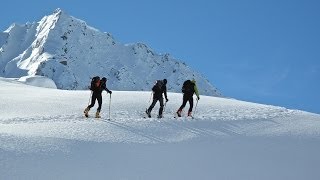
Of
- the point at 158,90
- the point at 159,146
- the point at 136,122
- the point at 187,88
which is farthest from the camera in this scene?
the point at 187,88

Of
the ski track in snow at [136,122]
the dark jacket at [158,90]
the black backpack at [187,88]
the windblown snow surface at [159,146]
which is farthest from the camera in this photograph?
the black backpack at [187,88]

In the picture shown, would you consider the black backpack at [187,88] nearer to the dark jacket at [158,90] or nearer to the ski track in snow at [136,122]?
the dark jacket at [158,90]

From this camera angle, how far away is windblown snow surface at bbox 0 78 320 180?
1399 centimetres

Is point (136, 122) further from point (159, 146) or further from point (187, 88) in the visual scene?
point (187, 88)

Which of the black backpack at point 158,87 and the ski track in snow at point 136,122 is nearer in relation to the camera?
the ski track in snow at point 136,122

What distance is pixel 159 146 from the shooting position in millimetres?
16422

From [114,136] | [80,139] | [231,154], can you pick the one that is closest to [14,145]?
[80,139]

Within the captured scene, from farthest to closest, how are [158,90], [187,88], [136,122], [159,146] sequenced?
[187,88]
[158,90]
[136,122]
[159,146]

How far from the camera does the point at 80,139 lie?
16.1 metres

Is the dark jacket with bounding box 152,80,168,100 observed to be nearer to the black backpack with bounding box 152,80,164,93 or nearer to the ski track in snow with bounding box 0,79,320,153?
the black backpack with bounding box 152,80,164,93

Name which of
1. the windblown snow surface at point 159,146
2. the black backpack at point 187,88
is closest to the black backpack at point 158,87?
the black backpack at point 187,88

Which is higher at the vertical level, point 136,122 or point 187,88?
point 187,88

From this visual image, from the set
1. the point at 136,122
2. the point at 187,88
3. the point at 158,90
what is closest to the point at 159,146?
the point at 136,122

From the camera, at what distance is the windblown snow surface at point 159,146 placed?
13991 mm
